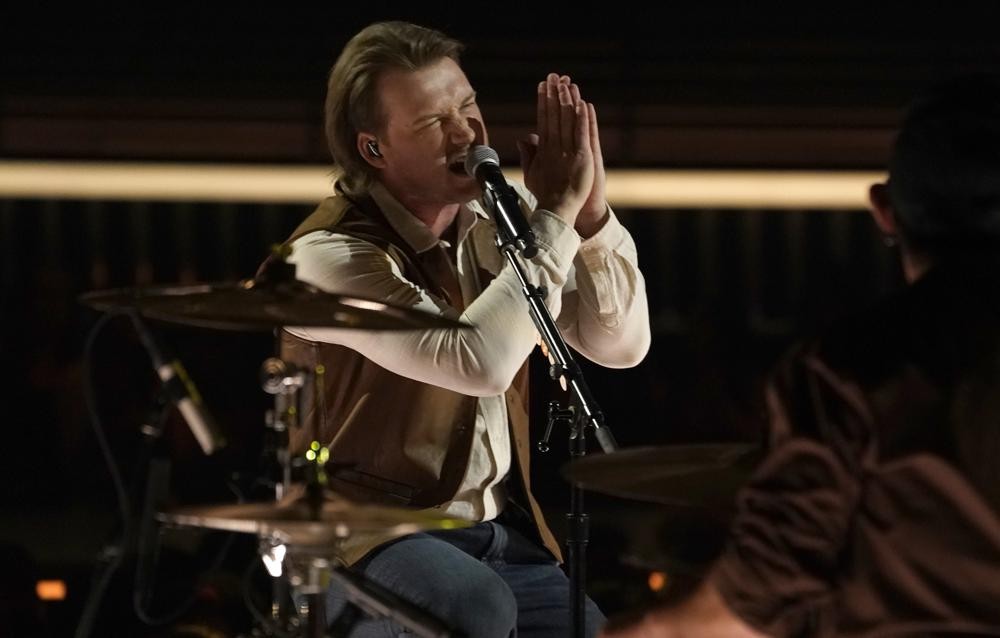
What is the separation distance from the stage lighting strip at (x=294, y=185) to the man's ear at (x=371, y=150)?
6.48 ft

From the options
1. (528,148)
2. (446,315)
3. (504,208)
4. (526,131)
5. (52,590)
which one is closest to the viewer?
(504,208)

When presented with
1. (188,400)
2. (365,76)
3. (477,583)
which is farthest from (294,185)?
(188,400)

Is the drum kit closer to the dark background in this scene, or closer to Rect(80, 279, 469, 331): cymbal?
Rect(80, 279, 469, 331): cymbal

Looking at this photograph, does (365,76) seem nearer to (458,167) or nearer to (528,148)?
(458,167)

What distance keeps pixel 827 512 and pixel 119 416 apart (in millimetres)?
3328

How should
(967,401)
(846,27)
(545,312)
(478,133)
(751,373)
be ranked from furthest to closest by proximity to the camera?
1. (846,27)
2. (751,373)
3. (478,133)
4. (545,312)
5. (967,401)

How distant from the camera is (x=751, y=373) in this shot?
476cm

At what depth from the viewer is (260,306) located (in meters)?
1.94

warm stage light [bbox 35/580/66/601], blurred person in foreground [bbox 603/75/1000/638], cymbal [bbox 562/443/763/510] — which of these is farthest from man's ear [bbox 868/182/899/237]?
warm stage light [bbox 35/580/66/601]

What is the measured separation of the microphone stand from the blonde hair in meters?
0.52

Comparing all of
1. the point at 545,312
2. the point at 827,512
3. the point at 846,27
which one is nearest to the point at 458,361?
the point at 545,312

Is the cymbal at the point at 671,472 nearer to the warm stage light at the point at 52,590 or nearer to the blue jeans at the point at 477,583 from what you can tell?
the blue jeans at the point at 477,583

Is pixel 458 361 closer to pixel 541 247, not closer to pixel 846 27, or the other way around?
pixel 541 247

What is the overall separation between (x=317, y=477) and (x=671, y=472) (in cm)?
45
